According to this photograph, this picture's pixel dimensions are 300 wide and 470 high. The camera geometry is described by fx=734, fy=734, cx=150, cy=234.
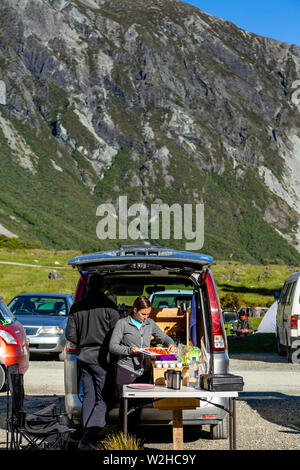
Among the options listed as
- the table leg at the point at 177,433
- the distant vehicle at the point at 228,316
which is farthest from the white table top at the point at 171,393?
the distant vehicle at the point at 228,316

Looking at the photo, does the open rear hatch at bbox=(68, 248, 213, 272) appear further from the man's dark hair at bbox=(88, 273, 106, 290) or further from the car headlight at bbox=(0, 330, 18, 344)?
the car headlight at bbox=(0, 330, 18, 344)

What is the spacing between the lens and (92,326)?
7840 mm

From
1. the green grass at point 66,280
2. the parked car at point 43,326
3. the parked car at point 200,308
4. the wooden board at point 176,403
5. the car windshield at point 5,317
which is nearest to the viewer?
the wooden board at point 176,403

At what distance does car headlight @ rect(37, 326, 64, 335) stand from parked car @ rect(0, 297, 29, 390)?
6.09m

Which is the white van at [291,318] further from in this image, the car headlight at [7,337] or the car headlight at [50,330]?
the car headlight at [7,337]

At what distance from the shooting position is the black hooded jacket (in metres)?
7.82

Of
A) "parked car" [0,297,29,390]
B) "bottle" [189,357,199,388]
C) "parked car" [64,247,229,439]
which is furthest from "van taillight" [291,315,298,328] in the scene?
"bottle" [189,357,199,388]

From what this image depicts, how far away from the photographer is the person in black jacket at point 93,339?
303 inches

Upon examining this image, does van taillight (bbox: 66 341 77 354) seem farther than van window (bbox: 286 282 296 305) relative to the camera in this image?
No

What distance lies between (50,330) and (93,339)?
10953 millimetres

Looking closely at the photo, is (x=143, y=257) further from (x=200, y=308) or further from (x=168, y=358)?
(x=200, y=308)

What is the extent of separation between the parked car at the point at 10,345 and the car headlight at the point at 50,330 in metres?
6.09

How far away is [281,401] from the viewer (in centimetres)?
1188
